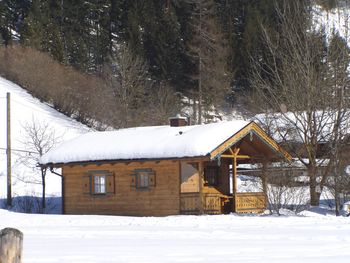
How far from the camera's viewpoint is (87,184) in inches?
1272

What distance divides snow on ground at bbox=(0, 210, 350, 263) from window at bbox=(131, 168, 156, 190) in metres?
4.55

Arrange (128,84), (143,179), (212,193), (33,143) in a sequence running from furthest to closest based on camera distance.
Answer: (128,84), (33,143), (143,179), (212,193)

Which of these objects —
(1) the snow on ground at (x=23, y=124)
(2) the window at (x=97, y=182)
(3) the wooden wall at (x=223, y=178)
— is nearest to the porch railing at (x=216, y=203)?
(3) the wooden wall at (x=223, y=178)

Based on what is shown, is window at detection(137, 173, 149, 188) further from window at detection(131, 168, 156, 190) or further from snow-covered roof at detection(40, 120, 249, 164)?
snow-covered roof at detection(40, 120, 249, 164)

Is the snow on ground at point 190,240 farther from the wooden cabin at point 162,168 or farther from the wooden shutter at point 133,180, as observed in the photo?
the wooden shutter at point 133,180

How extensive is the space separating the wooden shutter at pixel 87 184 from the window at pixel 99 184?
9.2 inches

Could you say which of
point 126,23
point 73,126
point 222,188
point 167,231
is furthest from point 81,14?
point 167,231

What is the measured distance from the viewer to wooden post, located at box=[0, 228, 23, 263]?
7.52 m

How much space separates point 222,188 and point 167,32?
116ft

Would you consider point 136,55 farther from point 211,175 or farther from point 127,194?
point 127,194

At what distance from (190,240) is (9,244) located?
32.6 feet

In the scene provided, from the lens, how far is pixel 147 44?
6631 centimetres

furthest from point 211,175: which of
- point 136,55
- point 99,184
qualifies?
point 136,55

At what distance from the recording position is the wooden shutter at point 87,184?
105 feet
